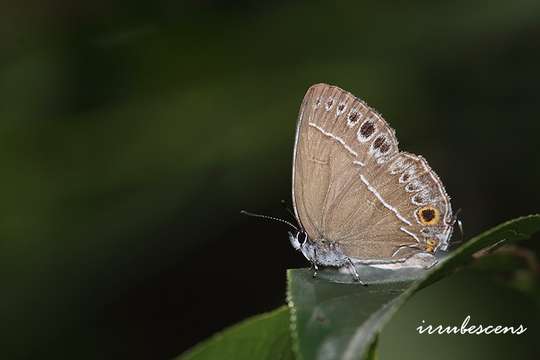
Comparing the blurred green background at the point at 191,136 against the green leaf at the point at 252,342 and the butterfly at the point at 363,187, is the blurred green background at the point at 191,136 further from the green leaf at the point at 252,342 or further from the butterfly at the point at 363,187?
the green leaf at the point at 252,342

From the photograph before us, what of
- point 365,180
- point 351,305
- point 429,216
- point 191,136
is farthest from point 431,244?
point 191,136

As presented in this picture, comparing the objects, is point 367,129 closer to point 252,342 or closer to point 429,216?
point 429,216

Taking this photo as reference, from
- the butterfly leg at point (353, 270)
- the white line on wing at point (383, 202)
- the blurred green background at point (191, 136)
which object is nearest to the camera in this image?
the butterfly leg at point (353, 270)

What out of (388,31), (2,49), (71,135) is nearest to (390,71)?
(388,31)

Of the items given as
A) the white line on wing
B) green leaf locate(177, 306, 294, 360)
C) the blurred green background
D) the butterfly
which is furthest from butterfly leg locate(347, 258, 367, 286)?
the blurred green background

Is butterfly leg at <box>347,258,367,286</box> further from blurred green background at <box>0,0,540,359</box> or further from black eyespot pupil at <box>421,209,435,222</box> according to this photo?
blurred green background at <box>0,0,540,359</box>

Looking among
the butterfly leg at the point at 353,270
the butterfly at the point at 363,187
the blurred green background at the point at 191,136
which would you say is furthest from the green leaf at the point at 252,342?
the blurred green background at the point at 191,136
